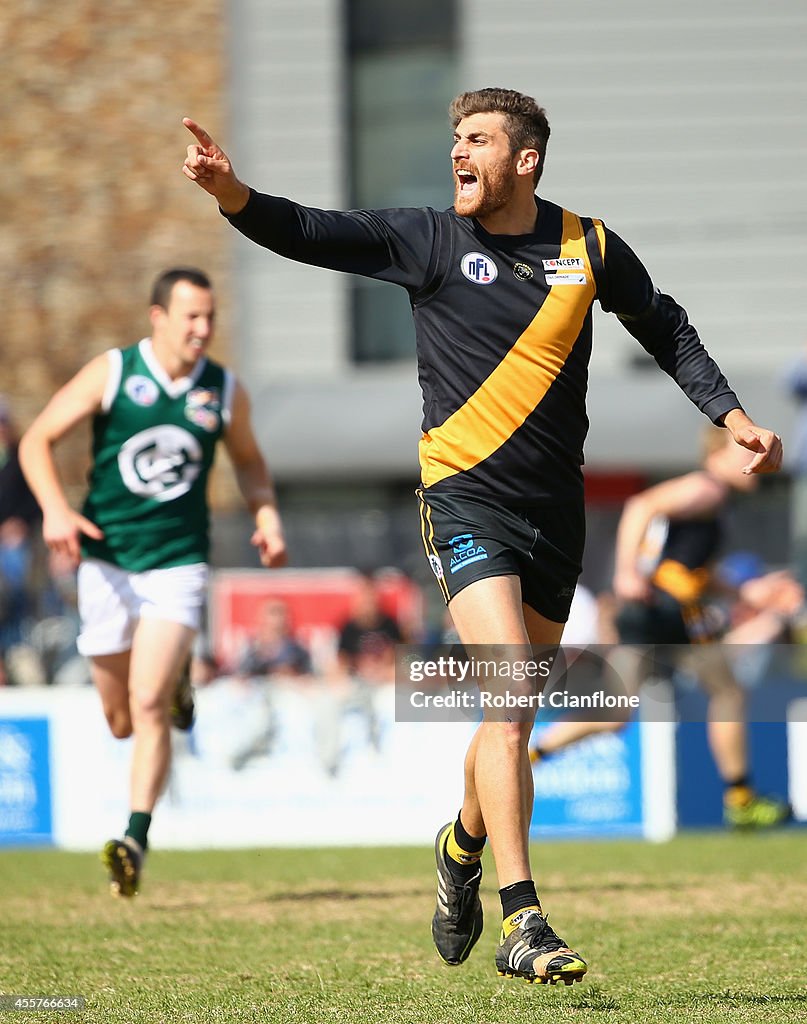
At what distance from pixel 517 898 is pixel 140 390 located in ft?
11.4

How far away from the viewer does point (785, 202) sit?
18.6m

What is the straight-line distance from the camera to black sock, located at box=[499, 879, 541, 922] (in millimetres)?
4605

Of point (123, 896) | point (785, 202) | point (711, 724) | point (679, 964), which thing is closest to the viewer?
point (679, 964)

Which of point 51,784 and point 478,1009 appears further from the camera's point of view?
point 51,784

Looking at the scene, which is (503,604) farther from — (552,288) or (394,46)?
(394,46)

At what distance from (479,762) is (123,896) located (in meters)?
2.63

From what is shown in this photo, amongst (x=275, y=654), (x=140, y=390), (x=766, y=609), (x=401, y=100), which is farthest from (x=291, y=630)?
(x=401, y=100)

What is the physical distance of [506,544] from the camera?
4.97 m

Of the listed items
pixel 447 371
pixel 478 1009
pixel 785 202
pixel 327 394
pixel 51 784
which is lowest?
pixel 478 1009

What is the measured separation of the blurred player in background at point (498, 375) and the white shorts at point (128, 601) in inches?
91.3

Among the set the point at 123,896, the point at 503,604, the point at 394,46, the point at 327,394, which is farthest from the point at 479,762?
the point at 394,46

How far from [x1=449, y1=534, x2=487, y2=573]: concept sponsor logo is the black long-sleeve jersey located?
Answer: 0.16 m

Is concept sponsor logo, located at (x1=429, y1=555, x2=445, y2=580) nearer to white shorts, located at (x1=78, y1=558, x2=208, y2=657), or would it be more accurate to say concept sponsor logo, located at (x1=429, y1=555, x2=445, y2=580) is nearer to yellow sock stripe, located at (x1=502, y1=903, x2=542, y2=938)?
yellow sock stripe, located at (x1=502, y1=903, x2=542, y2=938)

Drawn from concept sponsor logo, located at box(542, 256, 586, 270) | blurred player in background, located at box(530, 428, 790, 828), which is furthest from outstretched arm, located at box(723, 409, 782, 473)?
blurred player in background, located at box(530, 428, 790, 828)
